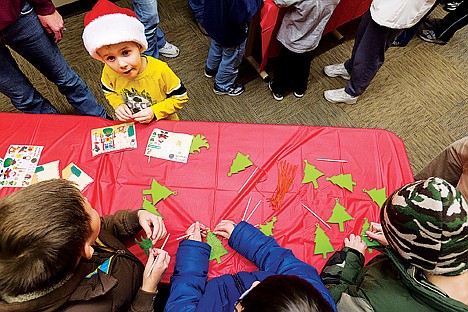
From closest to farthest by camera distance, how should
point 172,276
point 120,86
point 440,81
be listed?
point 172,276
point 120,86
point 440,81

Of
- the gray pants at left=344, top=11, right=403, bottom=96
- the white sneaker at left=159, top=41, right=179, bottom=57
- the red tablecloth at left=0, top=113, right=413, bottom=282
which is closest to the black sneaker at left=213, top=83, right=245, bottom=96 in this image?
the white sneaker at left=159, top=41, right=179, bottom=57

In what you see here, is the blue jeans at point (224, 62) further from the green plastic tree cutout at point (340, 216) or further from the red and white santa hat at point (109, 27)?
the green plastic tree cutout at point (340, 216)

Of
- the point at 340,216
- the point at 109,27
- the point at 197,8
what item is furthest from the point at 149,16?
the point at 340,216

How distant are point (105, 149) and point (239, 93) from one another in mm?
1315

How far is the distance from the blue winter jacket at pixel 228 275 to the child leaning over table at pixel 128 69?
0.70 meters

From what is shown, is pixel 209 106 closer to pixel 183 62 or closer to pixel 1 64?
pixel 183 62

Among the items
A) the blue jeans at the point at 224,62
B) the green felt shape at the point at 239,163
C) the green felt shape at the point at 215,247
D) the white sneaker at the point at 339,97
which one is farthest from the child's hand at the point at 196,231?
the white sneaker at the point at 339,97

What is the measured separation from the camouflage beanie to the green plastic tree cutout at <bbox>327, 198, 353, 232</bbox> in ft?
1.55

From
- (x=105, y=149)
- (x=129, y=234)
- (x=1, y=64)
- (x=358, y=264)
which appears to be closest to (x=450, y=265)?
(x=358, y=264)

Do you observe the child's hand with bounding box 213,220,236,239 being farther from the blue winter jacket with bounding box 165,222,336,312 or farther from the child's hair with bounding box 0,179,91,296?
the child's hair with bounding box 0,179,91,296

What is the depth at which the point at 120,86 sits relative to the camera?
1894mm

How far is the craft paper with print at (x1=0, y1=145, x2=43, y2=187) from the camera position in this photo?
1.72m

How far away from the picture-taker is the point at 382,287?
1.27 meters

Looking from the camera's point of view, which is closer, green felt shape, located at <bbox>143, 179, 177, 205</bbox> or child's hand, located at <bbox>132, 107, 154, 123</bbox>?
green felt shape, located at <bbox>143, 179, 177, 205</bbox>
